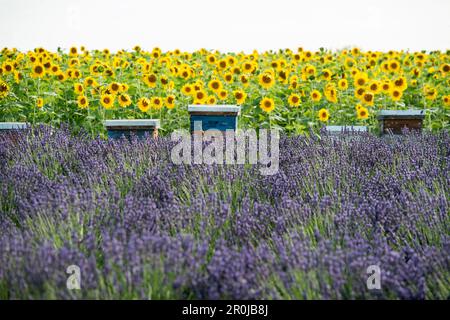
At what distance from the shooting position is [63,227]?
3318mm

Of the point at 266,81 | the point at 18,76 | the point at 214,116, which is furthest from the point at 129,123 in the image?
the point at 18,76

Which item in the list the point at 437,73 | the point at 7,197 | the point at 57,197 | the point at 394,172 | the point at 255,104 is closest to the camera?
the point at 57,197

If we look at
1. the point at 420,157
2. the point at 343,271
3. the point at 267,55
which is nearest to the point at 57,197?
the point at 343,271

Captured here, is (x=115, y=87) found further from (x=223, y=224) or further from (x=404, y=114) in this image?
(x=223, y=224)

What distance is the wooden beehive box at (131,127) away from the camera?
6.60 metres

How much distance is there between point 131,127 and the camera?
21.7 ft

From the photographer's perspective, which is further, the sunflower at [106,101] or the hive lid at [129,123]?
the sunflower at [106,101]

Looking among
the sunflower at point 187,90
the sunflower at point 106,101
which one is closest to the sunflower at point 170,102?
the sunflower at point 187,90

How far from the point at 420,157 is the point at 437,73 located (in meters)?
6.21

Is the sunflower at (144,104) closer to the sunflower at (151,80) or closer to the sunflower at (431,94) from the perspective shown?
the sunflower at (151,80)

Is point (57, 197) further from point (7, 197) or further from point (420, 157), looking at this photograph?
point (420, 157)

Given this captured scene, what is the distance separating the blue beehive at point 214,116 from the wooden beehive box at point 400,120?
6.81ft

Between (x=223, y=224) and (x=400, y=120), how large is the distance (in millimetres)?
4649

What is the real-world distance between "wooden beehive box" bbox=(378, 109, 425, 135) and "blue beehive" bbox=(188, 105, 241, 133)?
2.07 m
